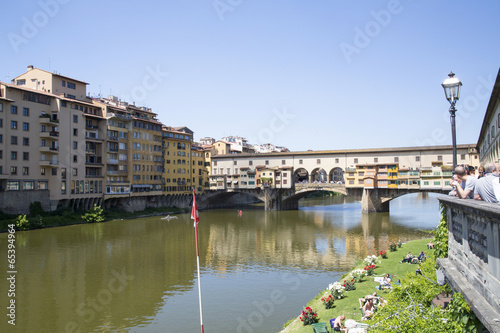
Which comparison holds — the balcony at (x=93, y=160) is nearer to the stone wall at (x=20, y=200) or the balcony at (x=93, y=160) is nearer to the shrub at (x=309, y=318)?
the stone wall at (x=20, y=200)

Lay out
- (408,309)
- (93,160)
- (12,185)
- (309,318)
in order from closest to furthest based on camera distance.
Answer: (408,309) → (309,318) → (12,185) → (93,160)

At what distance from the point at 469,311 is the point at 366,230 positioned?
42.5m

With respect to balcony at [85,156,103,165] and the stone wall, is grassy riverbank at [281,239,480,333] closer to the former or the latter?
the stone wall

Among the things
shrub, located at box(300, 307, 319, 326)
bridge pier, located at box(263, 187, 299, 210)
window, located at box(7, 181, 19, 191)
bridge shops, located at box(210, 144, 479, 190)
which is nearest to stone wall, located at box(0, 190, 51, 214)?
window, located at box(7, 181, 19, 191)

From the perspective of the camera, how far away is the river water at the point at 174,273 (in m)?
19.0

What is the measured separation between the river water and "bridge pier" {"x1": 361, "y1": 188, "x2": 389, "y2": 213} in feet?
50.0

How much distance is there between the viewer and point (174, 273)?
27.5 metres

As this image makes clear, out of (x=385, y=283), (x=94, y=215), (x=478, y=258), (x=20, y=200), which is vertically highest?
(x=478, y=258)

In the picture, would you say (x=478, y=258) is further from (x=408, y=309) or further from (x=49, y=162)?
(x=49, y=162)

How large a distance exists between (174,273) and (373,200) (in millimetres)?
48117

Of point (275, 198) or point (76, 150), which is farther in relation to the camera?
point (275, 198)

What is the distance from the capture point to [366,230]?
47938 mm

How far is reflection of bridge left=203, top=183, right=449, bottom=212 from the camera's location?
66500mm

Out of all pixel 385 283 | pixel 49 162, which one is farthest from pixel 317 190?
pixel 385 283
